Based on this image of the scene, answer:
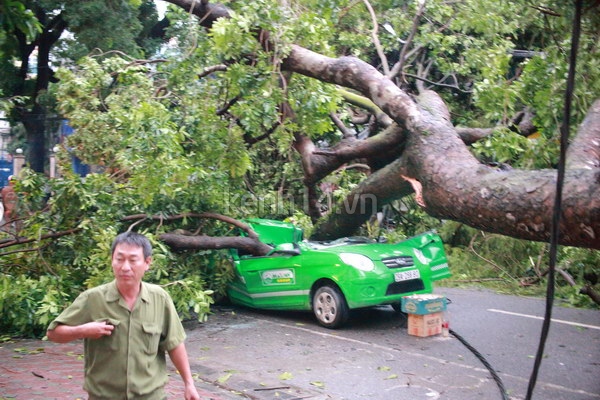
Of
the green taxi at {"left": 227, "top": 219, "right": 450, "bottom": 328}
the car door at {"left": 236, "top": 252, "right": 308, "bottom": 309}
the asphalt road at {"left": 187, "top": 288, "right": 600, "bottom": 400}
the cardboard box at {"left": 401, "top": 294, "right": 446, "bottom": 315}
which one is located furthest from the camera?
the car door at {"left": 236, "top": 252, "right": 308, "bottom": 309}

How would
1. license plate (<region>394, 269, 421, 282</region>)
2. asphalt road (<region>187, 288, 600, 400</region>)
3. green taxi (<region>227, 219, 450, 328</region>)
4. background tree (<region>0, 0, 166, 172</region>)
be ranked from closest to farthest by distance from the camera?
asphalt road (<region>187, 288, 600, 400</region>) → green taxi (<region>227, 219, 450, 328</region>) → license plate (<region>394, 269, 421, 282</region>) → background tree (<region>0, 0, 166, 172</region>)

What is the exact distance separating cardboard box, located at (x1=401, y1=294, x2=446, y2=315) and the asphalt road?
1.17ft

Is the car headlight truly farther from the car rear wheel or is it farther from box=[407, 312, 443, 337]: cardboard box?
box=[407, 312, 443, 337]: cardboard box

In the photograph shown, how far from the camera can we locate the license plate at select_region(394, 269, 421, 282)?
29.2 feet

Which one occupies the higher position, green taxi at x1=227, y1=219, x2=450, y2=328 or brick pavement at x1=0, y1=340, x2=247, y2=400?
green taxi at x1=227, y1=219, x2=450, y2=328

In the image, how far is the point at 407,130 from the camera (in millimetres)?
7539

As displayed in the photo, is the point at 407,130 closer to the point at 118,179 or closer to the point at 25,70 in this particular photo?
the point at 118,179

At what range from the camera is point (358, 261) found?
8812 mm

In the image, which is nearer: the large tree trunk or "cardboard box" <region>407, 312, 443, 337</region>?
the large tree trunk

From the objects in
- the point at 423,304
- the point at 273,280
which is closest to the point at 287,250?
the point at 273,280

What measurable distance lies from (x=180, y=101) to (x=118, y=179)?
1520 mm

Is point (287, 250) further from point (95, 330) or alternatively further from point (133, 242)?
point (95, 330)

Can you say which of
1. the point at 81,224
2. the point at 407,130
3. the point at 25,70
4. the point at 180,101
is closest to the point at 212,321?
the point at 81,224

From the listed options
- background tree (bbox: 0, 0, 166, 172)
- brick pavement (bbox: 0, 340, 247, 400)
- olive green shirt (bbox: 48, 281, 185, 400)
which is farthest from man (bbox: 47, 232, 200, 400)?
background tree (bbox: 0, 0, 166, 172)
